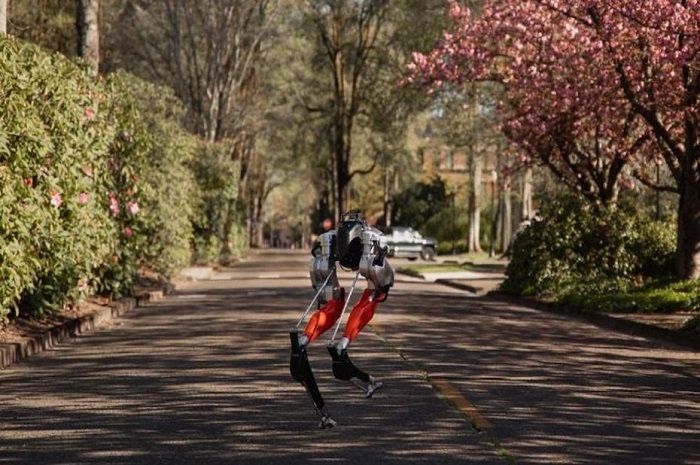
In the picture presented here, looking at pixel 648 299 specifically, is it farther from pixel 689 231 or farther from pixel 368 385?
pixel 368 385

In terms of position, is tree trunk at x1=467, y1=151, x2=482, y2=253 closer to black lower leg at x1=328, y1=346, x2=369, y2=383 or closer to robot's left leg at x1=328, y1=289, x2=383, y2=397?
robot's left leg at x1=328, y1=289, x2=383, y2=397

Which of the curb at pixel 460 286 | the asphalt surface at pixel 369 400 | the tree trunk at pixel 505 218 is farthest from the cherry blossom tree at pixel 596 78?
the tree trunk at pixel 505 218

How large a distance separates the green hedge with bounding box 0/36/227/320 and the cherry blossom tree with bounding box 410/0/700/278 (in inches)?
324

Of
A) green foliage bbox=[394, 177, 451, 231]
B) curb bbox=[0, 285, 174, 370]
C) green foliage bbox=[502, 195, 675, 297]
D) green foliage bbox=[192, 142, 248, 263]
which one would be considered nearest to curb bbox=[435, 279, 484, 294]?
green foliage bbox=[502, 195, 675, 297]

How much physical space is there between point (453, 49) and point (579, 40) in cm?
403

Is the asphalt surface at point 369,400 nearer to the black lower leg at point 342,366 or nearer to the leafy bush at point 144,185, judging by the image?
the black lower leg at point 342,366

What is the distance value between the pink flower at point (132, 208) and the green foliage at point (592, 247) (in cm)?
936

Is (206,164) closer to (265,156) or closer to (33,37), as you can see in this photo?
(33,37)

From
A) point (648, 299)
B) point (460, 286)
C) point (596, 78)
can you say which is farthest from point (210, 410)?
point (460, 286)

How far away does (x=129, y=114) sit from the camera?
81.6 ft

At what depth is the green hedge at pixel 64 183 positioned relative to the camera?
15391mm

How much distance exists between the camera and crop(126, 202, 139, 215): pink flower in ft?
80.5

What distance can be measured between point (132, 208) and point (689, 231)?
10.6 m

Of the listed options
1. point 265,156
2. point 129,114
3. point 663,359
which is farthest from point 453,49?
point 265,156
